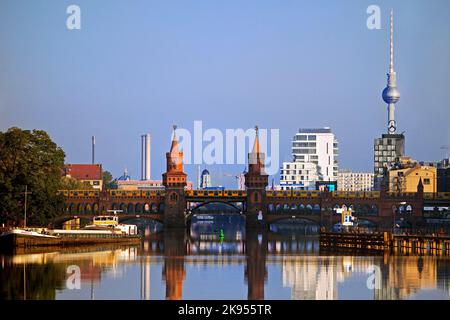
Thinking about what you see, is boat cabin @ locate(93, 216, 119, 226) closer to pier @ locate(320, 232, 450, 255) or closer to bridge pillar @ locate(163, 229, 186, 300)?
bridge pillar @ locate(163, 229, 186, 300)

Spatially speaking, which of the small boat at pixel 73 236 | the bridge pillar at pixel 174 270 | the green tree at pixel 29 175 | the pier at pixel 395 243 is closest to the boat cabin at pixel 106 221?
the small boat at pixel 73 236

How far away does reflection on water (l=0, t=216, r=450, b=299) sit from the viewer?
7494 centimetres

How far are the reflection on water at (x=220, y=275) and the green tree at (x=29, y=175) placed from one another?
26.2 meters

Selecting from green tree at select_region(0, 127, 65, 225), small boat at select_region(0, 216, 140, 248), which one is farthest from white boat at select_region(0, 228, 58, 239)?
green tree at select_region(0, 127, 65, 225)

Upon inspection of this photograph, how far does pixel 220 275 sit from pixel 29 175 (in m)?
69.9

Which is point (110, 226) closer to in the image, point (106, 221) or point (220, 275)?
point (106, 221)

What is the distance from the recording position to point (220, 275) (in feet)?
299

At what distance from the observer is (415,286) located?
262 ft

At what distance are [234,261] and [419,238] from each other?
31138 millimetres

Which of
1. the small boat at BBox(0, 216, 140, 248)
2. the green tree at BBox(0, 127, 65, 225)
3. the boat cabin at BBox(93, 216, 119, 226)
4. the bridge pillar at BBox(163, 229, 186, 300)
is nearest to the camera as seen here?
the bridge pillar at BBox(163, 229, 186, 300)

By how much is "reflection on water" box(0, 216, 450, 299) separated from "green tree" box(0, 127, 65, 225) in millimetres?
26210

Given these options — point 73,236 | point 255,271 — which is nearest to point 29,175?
point 73,236

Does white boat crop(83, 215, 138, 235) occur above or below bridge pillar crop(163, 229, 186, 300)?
above
